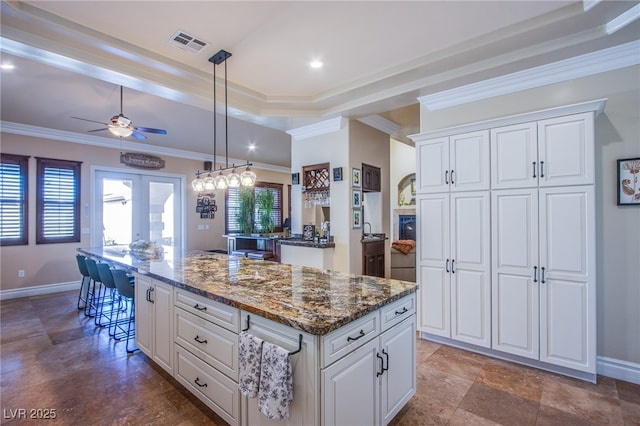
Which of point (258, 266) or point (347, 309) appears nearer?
point (347, 309)


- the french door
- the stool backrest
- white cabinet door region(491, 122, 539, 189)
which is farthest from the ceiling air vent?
the french door

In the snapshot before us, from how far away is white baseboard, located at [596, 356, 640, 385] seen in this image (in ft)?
8.27

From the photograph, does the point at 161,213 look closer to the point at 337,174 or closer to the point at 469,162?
the point at 337,174

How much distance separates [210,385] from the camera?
6.56 ft

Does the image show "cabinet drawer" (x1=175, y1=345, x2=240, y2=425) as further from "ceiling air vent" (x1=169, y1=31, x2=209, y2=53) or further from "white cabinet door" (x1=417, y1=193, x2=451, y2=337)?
"ceiling air vent" (x1=169, y1=31, x2=209, y2=53)

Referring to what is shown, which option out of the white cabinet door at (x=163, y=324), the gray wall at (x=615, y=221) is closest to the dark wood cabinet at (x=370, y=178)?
the gray wall at (x=615, y=221)

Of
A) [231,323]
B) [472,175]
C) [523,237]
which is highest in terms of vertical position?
[472,175]

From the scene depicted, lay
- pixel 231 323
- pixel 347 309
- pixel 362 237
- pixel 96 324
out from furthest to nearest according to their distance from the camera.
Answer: pixel 362 237 < pixel 96 324 < pixel 231 323 < pixel 347 309

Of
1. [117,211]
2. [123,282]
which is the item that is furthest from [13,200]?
[123,282]

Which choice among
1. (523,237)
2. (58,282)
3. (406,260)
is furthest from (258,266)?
(58,282)

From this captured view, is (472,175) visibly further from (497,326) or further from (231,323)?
(231,323)

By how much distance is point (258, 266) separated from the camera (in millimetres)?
2916

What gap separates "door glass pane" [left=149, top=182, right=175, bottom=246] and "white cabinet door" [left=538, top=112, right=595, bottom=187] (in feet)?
22.6

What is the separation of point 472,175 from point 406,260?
2479 millimetres
